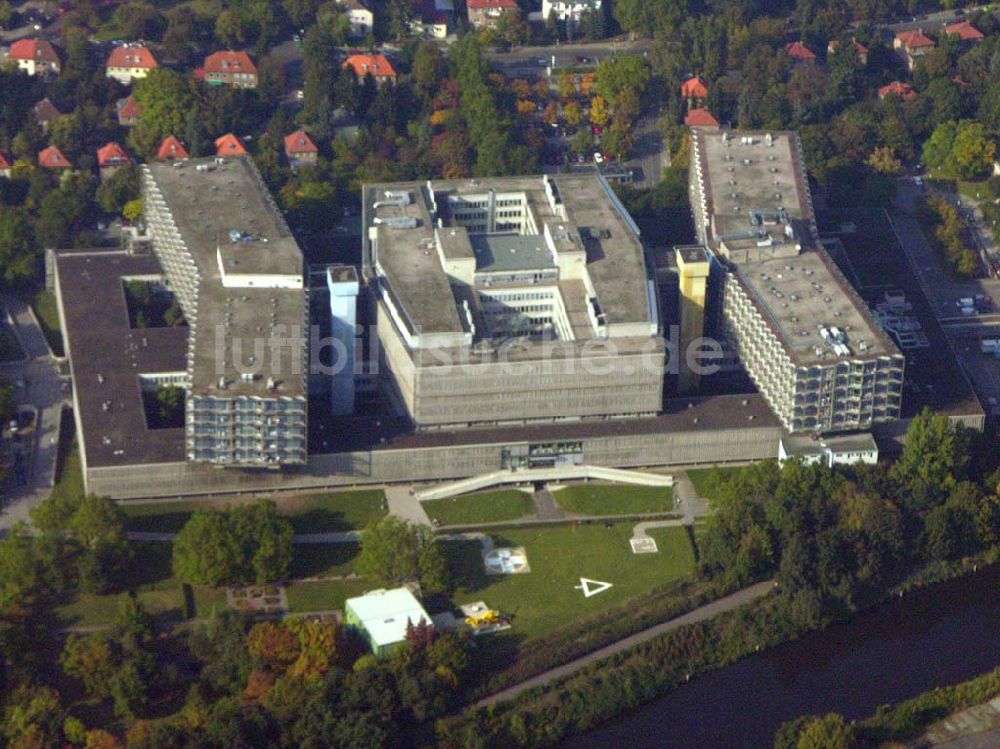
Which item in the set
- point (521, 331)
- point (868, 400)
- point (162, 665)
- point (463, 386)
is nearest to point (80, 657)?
point (162, 665)

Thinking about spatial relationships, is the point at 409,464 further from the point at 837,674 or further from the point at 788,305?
the point at 837,674

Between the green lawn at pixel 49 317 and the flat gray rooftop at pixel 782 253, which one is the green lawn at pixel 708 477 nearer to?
the flat gray rooftop at pixel 782 253

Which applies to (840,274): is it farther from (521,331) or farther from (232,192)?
(232,192)

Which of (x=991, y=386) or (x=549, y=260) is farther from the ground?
(x=549, y=260)

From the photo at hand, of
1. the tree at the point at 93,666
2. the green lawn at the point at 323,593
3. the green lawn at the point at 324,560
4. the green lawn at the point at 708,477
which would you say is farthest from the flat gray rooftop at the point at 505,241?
the tree at the point at 93,666

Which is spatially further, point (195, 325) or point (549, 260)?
point (549, 260)

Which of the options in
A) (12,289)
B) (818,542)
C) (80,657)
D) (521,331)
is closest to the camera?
(80,657)

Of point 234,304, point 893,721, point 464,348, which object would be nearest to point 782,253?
point 464,348

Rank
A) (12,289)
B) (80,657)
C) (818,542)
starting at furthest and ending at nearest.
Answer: (12,289) < (818,542) < (80,657)
